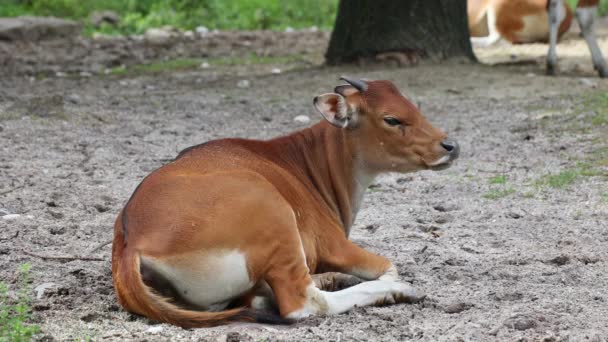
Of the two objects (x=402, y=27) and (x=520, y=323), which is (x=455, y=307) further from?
(x=402, y=27)

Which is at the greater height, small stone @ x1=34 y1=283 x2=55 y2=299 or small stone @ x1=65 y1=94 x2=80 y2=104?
small stone @ x1=34 y1=283 x2=55 y2=299

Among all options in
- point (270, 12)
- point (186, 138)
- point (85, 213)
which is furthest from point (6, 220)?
point (270, 12)

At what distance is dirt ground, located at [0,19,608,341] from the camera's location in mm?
3834

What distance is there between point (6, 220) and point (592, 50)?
6293 mm

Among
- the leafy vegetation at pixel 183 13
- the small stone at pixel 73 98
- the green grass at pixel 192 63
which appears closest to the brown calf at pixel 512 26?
the green grass at pixel 192 63

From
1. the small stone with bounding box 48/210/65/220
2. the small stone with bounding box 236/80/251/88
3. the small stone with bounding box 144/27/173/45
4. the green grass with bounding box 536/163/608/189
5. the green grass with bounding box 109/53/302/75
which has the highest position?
the green grass with bounding box 536/163/608/189

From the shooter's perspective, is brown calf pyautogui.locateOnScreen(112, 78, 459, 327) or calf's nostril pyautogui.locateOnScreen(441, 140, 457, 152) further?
calf's nostril pyautogui.locateOnScreen(441, 140, 457, 152)

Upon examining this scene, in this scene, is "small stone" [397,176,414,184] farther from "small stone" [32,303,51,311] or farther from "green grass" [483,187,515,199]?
"small stone" [32,303,51,311]

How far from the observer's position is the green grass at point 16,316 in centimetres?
340

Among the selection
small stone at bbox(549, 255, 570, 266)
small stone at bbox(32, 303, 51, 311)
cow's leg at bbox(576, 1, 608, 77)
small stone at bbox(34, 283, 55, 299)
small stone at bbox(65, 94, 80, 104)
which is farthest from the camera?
cow's leg at bbox(576, 1, 608, 77)

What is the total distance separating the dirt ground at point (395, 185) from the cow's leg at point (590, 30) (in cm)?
16

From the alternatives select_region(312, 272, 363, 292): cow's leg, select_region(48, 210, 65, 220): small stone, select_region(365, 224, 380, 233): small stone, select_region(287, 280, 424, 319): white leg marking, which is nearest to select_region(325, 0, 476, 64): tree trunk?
select_region(365, 224, 380, 233): small stone

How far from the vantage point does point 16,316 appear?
12.3ft

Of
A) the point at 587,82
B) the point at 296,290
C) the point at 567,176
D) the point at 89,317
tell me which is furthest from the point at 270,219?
the point at 587,82
